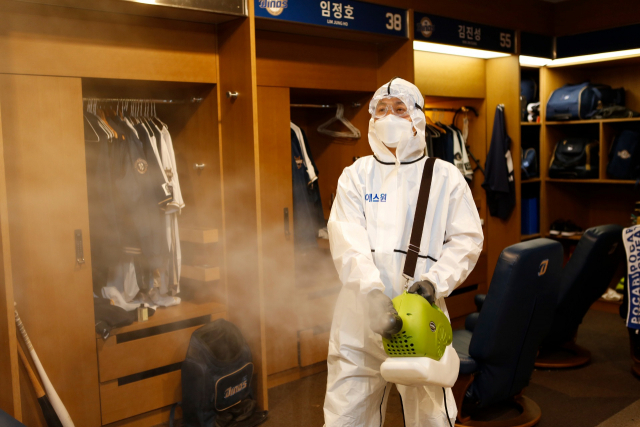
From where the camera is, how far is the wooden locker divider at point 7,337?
6.96 feet

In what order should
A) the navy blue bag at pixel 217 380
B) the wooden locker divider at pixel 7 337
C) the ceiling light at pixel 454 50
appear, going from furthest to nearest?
the ceiling light at pixel 454 50, the navy blue bag at pixel 217 380, the wooden locker divider at pixel 7 337

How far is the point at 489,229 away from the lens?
4352 millimetres

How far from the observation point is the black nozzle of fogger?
1.57m

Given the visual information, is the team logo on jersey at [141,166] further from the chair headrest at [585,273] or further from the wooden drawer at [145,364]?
the chair headrest at [585,273]

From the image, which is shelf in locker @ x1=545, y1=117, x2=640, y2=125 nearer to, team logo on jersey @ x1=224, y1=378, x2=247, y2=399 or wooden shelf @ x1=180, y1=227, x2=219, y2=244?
wooden shelf @ x1=180, y1=227, x2=219, y2=244

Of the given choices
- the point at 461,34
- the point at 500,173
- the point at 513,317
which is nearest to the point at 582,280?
the point at 513,317

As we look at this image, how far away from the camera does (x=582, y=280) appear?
302 centimetres

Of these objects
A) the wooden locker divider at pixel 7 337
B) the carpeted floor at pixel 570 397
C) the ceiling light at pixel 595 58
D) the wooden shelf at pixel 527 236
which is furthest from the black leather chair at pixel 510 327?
the ceiling light at pixel 595 58

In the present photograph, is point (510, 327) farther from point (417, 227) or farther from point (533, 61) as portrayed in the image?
point (533, 61)

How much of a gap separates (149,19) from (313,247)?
4.99ft

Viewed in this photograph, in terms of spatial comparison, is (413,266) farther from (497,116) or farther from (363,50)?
(497,116)

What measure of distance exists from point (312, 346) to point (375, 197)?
150 centimetres

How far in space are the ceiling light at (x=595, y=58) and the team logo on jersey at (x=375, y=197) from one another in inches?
122

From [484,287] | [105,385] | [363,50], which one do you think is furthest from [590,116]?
[105,385]
